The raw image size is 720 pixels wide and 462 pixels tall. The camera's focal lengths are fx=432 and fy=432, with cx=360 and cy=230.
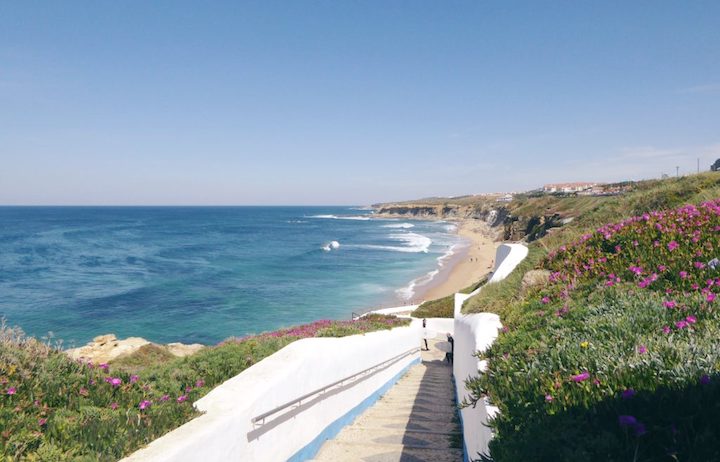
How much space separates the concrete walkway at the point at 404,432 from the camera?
5812 millimetres

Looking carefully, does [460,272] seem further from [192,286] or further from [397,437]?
[397,437]

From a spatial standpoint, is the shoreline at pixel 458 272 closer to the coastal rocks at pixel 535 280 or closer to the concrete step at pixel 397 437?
the coastal rocks at pixel 535 280

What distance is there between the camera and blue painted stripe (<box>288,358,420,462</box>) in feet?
19.4

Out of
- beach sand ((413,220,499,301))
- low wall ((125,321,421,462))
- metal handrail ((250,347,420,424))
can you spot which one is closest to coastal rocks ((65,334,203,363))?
metal handrail ((250,347,420,424))

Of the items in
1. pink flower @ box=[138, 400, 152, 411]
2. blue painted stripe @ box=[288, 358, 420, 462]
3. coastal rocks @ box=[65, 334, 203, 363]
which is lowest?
coastal rocks @ box=[65, 334, 203, 363]

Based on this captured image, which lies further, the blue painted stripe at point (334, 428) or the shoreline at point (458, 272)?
the shoreline at point (458, 272)

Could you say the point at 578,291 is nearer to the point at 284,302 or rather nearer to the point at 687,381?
the point at 687,381

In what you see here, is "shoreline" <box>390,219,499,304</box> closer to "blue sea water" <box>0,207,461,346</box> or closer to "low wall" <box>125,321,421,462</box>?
"blue sea water" <box>0,207,461,346</box>

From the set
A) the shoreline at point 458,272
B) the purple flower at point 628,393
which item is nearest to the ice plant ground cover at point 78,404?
the purple flower at point 628,393

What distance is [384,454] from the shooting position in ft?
18.7

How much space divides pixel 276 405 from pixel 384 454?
163 cm

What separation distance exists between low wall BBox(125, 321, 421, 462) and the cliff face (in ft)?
102

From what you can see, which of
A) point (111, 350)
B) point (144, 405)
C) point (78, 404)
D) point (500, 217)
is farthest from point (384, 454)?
point (500, 217)

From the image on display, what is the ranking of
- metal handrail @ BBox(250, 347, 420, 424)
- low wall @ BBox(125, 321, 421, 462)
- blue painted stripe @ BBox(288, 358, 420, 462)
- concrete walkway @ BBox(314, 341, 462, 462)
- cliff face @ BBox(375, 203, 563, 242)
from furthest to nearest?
1. cliff face @ BBox(375, 203, 563, 242)
2. blue painted stripe @ BBox(288, 358, 420, 462)
3. concrete walkway @ BBox(314, 341, 462, 462)
4. metal handrail @ BBox(250, 347, 420, 424)
5. low wall @ BBox(125, 321, 421, 462)
